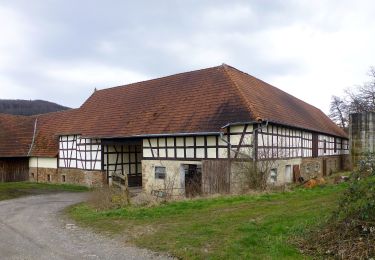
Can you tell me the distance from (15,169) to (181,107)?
16.9m

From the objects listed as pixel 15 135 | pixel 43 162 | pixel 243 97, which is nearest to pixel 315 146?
pixel 243 97

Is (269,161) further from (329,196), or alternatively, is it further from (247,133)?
(329,196)

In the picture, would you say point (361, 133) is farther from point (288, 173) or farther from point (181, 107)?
point (181, 107)

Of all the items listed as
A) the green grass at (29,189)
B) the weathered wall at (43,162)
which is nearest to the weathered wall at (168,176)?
the green grass at (29,189)

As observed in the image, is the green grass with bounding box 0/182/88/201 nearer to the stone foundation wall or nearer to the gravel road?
the stone foundation wall

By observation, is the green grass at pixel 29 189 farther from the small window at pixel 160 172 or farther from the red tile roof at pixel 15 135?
the small window at pixel 160 172

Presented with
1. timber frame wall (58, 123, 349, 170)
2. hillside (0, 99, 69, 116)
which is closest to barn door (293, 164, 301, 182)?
timber frame wall (58, 123, 349, 170)

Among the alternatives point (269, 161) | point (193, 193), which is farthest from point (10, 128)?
point (269, 161)

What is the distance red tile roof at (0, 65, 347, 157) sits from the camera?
58.2 ft

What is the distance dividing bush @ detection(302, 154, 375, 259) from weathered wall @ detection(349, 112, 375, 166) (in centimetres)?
2091

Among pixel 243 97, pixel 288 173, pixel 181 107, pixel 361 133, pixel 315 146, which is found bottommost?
pixel 288 173

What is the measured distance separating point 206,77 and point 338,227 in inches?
613

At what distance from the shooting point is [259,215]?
32.0 feet

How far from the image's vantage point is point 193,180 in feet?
57.6
